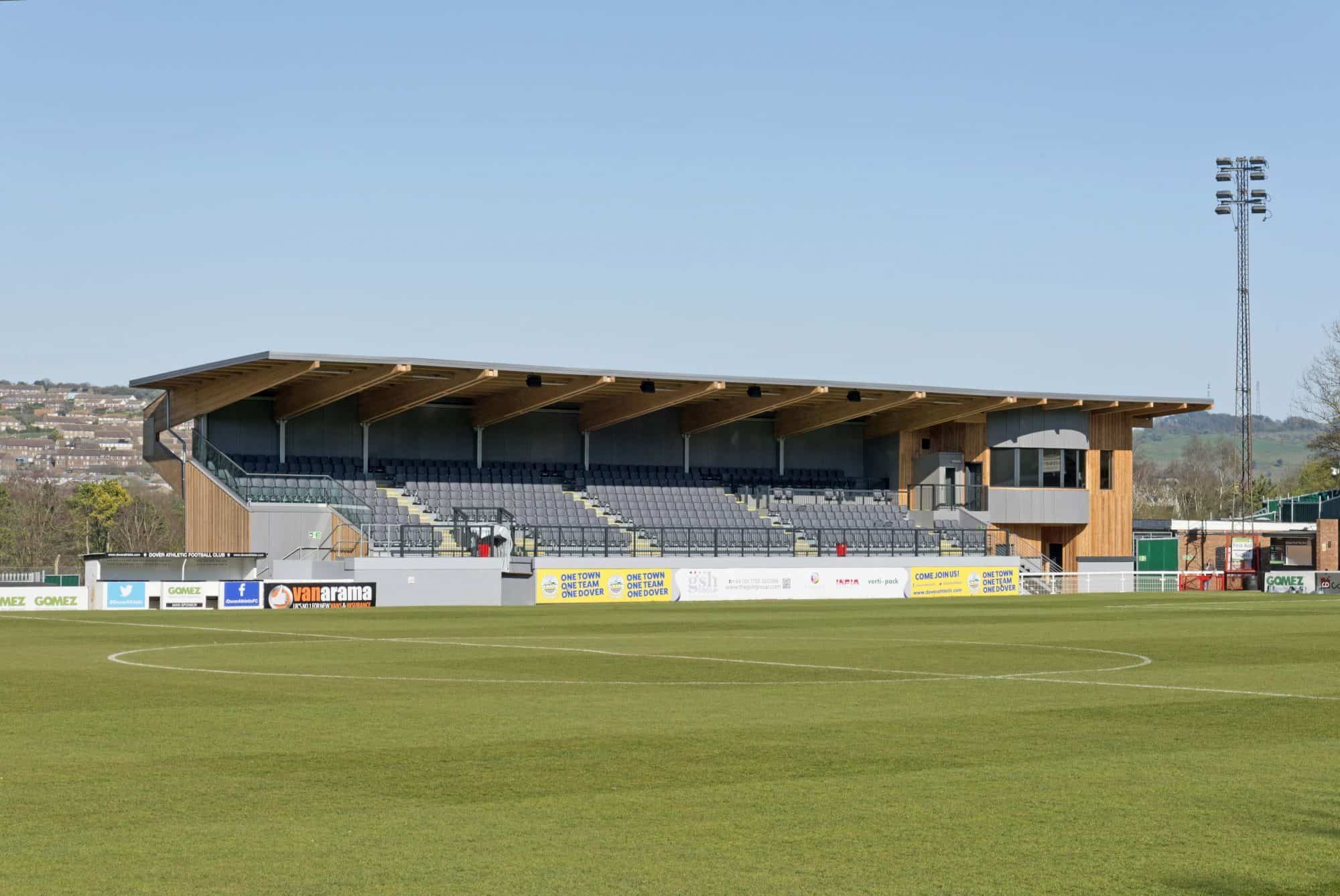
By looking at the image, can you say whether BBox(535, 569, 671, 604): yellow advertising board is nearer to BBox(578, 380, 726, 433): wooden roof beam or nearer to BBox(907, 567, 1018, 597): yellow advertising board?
BBox(907, 567, 1018, 597): yellow advertising board

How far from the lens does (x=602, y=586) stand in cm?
5247

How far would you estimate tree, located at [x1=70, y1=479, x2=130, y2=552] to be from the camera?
→ 464ft

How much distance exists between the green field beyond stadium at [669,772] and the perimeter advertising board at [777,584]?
27731mm

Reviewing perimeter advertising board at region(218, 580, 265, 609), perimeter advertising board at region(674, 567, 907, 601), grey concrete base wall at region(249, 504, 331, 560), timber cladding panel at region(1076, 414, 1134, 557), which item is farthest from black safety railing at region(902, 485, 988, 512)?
perimeter advertising board at region(218, 580, 265, 609)

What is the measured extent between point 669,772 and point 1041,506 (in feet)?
204

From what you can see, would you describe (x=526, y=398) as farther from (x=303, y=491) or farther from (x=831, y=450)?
(x=831, y=450)

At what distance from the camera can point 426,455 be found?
65.1m

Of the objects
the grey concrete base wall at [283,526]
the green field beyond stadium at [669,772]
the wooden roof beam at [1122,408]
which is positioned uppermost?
the wooden roof beam at [1122,408]

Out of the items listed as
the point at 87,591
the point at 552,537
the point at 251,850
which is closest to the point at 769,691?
the point at 251,850

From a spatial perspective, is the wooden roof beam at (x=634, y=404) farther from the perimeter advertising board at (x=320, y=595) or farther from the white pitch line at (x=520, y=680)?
the white pitch line at (x=520, y=680)

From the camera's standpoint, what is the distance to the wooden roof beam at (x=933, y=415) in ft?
226

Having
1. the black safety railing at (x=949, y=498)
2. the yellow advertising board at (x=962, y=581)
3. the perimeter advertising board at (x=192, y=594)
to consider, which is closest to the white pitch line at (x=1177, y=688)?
the perimeter advertising board at (x=192, y=594)

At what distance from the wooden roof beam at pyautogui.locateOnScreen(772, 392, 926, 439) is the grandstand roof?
6 centimetres

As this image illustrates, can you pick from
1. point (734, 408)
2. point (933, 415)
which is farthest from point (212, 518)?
point (933, 415)
